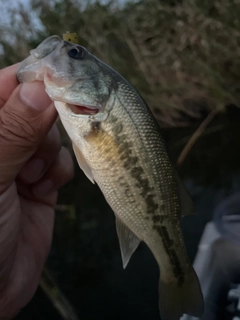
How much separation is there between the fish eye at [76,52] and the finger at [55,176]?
2.11 ft

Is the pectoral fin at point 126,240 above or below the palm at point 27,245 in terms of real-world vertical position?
above

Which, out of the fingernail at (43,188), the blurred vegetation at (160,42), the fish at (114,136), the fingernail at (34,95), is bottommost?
the blurred vegetation at (160,42)

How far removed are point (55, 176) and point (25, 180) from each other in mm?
139

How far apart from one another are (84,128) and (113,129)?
0.09m

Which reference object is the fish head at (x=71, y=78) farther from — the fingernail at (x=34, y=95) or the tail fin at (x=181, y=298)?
the tail fin at (x=181, y=298)

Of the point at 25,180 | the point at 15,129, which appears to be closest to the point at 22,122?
the point at 15,129

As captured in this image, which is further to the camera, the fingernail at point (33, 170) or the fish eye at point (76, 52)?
the fingernail at point (33, 170)

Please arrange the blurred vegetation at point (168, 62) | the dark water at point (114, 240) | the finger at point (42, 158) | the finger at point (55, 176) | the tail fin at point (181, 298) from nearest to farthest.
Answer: the tail fin at point (181, 298)
the finger at point (42, 158)
the finger at point (55, 176)
the dark water at point (114, 240)
the blurred vegetation at point (168, 62)

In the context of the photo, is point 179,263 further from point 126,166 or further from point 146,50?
point 146,50

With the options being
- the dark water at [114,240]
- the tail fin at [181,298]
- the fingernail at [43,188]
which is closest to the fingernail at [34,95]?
the fingernail at [43,188]

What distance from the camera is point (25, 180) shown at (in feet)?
6.10

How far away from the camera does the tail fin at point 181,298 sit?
1525 millimetres

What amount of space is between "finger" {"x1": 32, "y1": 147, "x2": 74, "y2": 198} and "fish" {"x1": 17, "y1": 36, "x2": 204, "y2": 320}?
56 centimetres

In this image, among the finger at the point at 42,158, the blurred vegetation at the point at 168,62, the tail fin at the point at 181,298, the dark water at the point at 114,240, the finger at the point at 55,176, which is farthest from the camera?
the blurred vegetation at the point at 168,62
